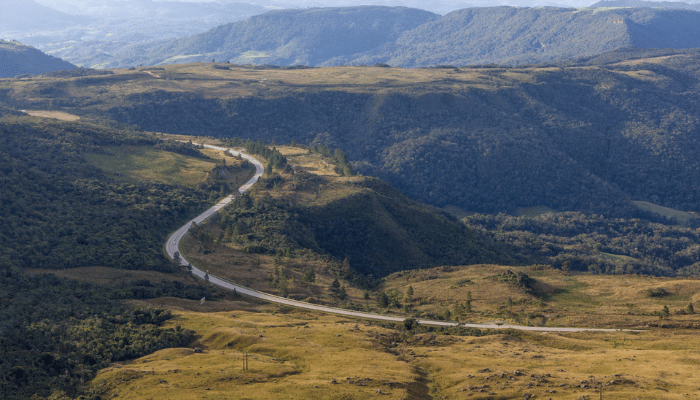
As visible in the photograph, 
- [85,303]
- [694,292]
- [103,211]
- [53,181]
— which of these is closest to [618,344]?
[694,292]

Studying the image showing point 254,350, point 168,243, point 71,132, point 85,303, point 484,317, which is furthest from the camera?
point 71,132

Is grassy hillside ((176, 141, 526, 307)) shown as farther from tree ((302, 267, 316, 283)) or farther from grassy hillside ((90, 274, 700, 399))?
grassy hillside ((90, 274, 700, 399))

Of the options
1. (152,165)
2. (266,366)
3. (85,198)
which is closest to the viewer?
(266,366)

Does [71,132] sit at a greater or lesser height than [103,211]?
greater

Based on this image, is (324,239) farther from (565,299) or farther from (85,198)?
(565,299)

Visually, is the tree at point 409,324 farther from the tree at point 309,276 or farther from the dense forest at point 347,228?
the dense forest at point 347,228

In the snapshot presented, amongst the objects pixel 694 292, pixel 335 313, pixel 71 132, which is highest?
pixel 71 132

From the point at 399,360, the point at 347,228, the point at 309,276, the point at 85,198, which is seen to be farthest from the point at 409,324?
the point at 85,198

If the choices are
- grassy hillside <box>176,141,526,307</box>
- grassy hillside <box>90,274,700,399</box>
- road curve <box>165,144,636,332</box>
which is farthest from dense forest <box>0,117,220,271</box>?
grassy hillside <box>90,274,700,399</box>

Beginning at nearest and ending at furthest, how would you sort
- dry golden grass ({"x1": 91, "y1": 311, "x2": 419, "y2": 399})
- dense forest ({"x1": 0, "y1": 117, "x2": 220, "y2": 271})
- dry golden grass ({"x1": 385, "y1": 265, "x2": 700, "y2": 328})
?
dry golden grass ({"x1": 91, "y1": 311, "x2": 419, "y2": 399}) → dry golden grass ({"x1": 385, "y1": 265, "x2": 700, "y2": 328}) → dense forest ({"x1": 0, "y1": 117, "x2": 220, "y2": 271})

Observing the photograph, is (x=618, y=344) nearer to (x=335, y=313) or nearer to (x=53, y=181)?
(x=335, y=313)

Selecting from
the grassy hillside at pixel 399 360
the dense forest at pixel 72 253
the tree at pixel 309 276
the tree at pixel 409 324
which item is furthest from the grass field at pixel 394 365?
the tree at pixel 309 276
